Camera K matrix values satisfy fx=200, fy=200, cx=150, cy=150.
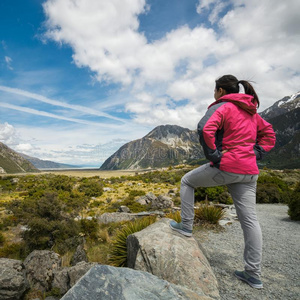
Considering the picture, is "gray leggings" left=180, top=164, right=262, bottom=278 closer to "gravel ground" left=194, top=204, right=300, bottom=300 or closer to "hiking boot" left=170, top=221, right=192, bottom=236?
"gravel ground" left=194, top=204, right=300, bottom=300

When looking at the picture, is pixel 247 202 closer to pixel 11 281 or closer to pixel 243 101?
pixel 243 101

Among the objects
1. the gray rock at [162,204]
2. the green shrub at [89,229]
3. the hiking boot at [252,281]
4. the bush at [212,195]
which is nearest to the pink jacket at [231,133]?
the hiking boot at [252,281]

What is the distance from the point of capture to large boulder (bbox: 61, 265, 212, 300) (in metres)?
2.06

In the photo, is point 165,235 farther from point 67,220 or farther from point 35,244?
point 67,220

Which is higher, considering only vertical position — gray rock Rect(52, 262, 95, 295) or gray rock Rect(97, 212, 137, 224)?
gray rock Rect(52, 262, 95, 295)

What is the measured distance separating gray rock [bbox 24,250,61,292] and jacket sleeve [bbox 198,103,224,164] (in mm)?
5450

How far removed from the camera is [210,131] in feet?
8.66

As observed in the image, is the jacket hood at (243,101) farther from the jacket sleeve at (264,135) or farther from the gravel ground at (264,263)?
the gravel ground at (264,263)

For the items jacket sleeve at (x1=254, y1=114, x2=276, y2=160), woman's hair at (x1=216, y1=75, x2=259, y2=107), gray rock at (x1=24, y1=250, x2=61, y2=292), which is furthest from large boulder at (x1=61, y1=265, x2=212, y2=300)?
gray rock at (x1=24, y1=250, x2=61, y2=292)

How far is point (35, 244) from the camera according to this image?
28.3 ft

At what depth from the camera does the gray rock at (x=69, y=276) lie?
14.1ft

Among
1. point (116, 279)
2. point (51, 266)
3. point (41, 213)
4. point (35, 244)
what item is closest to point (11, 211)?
point (41, 213)

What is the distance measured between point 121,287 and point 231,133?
237 cm

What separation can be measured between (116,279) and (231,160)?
2.05 metres
